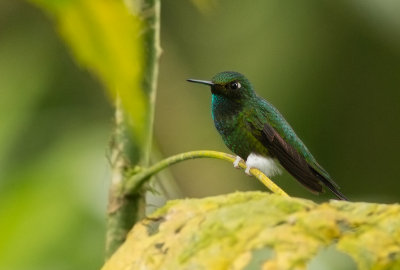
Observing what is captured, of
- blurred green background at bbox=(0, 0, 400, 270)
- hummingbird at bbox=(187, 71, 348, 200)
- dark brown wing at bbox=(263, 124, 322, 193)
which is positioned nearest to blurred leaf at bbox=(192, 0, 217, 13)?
dark brown wing at bbox=(263, 124, 322, 193)

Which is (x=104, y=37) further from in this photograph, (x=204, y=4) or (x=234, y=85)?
(x=234, y=85)

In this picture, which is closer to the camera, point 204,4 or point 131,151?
point 204,4

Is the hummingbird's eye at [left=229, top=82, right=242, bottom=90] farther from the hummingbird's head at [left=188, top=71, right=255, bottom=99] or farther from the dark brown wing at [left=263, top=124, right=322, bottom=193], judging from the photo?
the dark brown wing at [left=263, top=124, right=322, bottom=193]

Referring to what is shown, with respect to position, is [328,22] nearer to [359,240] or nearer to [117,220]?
[117,220]

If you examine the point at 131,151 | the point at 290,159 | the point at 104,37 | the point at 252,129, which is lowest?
the point at 290,159

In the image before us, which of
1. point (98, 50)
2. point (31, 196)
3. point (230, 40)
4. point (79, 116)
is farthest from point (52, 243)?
point (230, 40)

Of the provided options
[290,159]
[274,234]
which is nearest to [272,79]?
[290,159]
